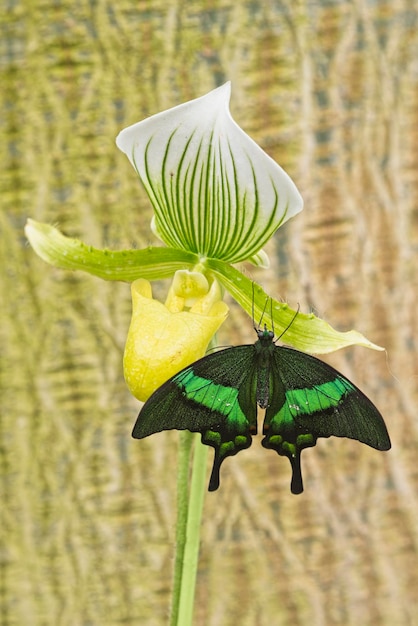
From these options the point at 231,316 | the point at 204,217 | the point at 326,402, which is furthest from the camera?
the point at 231,316

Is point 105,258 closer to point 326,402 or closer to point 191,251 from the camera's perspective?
point 191,251

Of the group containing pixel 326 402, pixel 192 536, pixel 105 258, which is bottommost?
pixel 192 536

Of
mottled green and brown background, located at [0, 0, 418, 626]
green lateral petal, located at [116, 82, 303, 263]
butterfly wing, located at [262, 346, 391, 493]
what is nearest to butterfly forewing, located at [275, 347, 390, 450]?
butterfly wing, located at [262, 346, 391, 493]

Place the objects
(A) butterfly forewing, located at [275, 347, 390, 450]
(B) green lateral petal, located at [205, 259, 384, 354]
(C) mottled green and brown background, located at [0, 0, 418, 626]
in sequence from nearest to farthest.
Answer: (A) butterfly forewing, located at [275, 347, 390, 450] < (B) green lateral petal, located at [205, 259, 384, 354] < (C) mottled green and brown background, located at [0, 0, 418, 626]

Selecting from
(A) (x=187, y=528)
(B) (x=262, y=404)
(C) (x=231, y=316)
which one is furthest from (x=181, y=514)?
(C) (x=231, y=316)

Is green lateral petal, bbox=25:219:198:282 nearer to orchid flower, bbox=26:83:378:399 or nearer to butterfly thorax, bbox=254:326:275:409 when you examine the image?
orchid flower, bbox=26:83:378:399

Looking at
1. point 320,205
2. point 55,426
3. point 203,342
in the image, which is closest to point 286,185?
point 203,342
